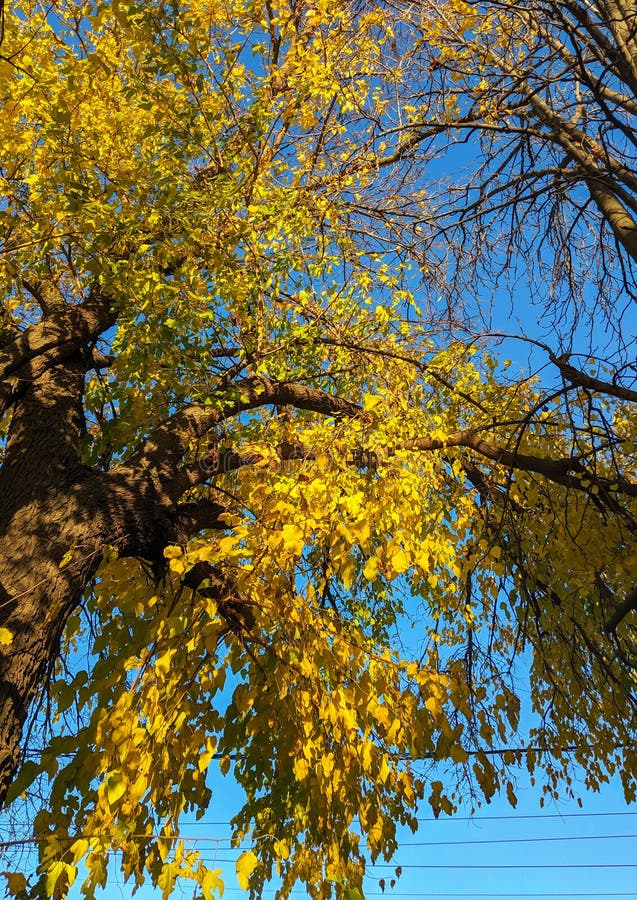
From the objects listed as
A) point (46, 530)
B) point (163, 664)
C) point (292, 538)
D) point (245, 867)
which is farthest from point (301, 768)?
point (46, 530)

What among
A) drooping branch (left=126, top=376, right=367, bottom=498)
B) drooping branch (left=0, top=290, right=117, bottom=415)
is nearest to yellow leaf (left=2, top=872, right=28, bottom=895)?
drooping branch (left=126, top=376, right=367, bottom=498)

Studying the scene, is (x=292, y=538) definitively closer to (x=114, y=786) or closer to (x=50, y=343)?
(x=114, y=786)

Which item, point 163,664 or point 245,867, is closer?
point 245,867

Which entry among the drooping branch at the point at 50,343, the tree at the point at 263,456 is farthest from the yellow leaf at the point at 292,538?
the drooping branch at the point at 50,343

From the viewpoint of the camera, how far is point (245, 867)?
6.68ft

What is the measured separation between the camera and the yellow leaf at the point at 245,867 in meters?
1.99

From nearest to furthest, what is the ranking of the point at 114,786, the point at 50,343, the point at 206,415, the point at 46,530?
Answer: the point at 114,786
the point at 46,530
the point at 206,415
the point at 50,343

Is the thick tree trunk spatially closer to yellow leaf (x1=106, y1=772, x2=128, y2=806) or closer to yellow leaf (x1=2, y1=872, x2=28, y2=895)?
yellow leaf (x1=2, y1=872, x2=28, y2=895)

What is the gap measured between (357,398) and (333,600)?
1934mm

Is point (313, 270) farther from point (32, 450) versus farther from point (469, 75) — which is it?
point (32, 450)

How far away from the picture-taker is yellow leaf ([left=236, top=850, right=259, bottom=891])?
6.53 feet

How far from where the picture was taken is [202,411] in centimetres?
459

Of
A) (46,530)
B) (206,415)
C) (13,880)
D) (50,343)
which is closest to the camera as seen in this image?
(13,880)

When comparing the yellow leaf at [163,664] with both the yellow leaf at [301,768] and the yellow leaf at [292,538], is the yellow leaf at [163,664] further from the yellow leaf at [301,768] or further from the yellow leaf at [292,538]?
the yellow leaf at [301,768]
